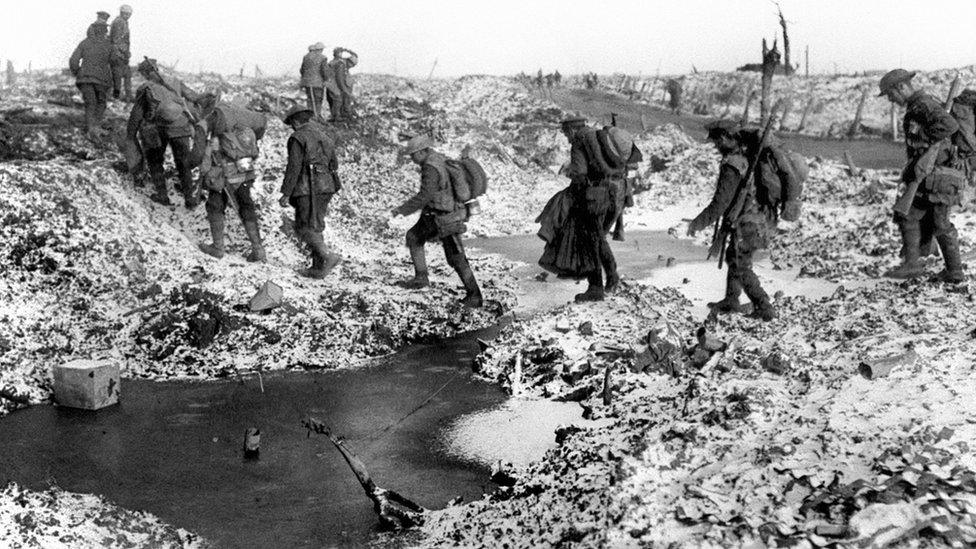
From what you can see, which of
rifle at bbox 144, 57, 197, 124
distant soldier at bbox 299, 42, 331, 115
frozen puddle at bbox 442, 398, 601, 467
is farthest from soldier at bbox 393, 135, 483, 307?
distant soldier at bbox 299, 42, 331, 115

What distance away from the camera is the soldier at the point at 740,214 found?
7594 millimetres

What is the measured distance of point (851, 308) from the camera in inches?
310

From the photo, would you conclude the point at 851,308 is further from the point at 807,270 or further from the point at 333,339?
the point at 333,339

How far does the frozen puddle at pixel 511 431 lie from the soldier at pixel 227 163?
181 inches

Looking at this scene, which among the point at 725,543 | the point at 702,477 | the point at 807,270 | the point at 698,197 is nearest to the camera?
the point at 725,543

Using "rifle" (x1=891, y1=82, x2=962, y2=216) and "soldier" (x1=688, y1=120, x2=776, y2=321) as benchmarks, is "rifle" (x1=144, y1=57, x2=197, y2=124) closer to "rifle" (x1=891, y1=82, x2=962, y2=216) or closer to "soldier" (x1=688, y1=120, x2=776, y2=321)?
"soldier" (x1=688, y1=120, x2=776, y2=321)

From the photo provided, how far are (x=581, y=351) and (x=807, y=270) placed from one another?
5.07 m

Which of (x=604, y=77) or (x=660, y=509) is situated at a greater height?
(x=604, y=77)

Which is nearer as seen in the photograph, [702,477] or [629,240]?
[702,477]

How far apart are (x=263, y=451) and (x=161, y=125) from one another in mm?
5839

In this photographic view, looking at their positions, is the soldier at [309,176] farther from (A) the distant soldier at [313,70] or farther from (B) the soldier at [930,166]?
(A) the distant soldier at [313,70]

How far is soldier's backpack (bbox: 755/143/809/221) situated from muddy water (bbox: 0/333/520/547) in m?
3.14

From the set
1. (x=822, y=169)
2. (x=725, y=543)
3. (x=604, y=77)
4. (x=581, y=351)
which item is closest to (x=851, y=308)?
(x=581, y=351)

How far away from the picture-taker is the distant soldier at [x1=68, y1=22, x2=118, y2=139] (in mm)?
11875
